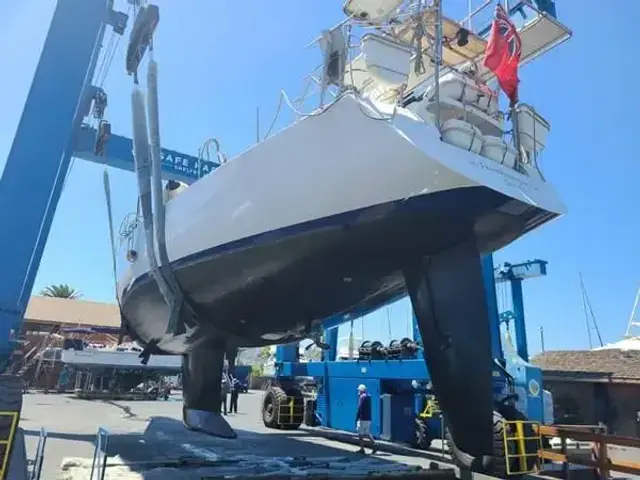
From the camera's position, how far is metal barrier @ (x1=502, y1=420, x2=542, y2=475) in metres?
5.58

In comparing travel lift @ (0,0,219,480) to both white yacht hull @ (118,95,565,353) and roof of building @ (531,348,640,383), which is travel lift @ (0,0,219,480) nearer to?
white yacht hull @ (118,95,565,353)

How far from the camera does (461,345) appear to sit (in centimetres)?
410

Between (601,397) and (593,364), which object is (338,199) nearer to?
(601,397)

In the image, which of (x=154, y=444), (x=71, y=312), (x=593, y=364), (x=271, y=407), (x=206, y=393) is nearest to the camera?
(x=206, y=393)

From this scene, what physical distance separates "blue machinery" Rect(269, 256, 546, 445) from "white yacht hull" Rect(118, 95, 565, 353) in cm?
204

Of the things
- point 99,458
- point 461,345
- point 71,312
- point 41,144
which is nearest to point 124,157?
point 41,144

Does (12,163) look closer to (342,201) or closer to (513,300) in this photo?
(342,201)

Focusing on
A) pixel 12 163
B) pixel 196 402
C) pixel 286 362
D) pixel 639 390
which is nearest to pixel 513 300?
pixel 639 390

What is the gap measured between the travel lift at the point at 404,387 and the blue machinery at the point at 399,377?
0.04 ft

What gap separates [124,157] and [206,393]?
5630 mm

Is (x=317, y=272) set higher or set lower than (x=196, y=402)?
higher

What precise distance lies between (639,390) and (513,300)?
12.6 ft

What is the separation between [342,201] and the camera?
3994 mm

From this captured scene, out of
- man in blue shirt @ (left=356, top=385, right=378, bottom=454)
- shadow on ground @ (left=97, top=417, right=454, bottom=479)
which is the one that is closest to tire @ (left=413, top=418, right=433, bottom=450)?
man in blue shirt @ (left=356, top=385, right=378, bottom=454)
